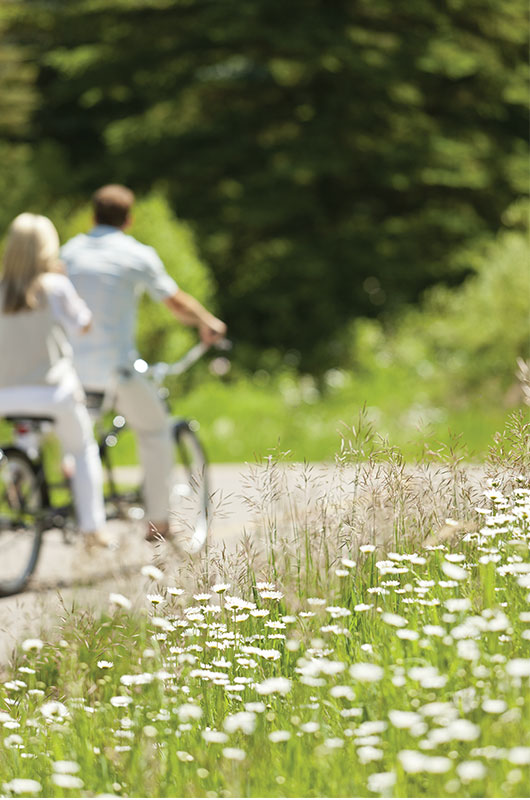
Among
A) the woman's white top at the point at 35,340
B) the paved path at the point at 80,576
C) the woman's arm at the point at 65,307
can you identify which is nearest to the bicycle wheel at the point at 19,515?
the paved path at the point at 80,576

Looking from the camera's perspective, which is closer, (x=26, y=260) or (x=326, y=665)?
(x=326, y=665)

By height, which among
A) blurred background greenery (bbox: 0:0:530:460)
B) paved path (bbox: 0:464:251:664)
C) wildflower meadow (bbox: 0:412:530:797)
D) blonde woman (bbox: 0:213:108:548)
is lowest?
wildflower meadow (bbox: 0:412:530:797)

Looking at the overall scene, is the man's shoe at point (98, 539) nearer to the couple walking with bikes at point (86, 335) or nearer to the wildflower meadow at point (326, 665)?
the couple walking with bikes at point (86, 335)

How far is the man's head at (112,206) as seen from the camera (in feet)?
21.9

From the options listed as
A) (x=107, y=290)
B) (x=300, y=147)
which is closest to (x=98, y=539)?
(x=107, y=290)

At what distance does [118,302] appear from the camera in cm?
664

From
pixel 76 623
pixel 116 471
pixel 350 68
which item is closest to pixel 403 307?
pixel 350 68

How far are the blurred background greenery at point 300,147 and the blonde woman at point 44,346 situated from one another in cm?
1118

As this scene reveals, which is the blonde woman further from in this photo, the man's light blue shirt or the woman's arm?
the man's light blue shirt

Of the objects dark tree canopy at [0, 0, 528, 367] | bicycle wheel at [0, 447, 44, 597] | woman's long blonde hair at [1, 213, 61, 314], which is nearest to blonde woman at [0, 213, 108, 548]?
woman's long blonde hair at [1, 213, 61, 314]

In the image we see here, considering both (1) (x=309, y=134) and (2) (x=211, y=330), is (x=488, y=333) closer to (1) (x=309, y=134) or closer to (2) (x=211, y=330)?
(1) (x=309, y=134)

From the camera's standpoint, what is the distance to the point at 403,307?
1984 centimetres

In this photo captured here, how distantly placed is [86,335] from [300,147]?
1310 cm

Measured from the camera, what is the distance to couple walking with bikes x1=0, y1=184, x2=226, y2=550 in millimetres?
6184
